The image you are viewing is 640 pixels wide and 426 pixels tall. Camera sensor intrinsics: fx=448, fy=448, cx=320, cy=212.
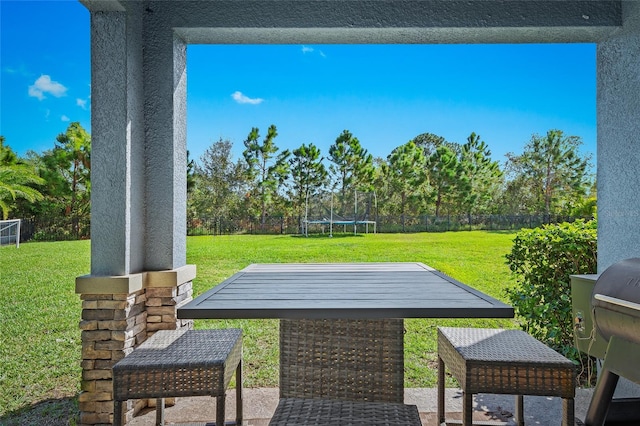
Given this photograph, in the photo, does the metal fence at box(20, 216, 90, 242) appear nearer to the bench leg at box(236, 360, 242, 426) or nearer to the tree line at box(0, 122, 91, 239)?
the tree line at box(0, 122, 91, 239)

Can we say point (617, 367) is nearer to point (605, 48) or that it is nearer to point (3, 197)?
point (605, 48)

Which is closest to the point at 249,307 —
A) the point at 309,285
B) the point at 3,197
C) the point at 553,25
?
the point at 309,285

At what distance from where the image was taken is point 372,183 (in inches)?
217

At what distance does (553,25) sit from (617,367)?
6.50ft

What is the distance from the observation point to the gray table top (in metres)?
1.51

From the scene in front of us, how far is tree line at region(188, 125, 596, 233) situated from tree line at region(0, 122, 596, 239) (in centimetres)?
1

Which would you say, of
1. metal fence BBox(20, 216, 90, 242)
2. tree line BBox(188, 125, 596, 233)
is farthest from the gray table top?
tree line BBox(188, 125, 596, 233)

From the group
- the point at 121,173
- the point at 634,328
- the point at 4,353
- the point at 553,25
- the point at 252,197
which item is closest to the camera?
the point at 634,328

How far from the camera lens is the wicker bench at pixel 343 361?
6.38 feet

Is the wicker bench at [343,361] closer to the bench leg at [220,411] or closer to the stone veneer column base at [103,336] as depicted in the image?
the bench leg at [220,411]

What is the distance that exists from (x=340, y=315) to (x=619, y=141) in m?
2.16

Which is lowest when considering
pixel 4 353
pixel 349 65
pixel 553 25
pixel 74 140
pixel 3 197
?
pixel 4 353

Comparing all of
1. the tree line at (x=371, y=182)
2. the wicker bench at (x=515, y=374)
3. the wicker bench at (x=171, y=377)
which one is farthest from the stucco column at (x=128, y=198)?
the tree line at (x=371, y=182)

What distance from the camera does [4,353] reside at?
362 centimetres
